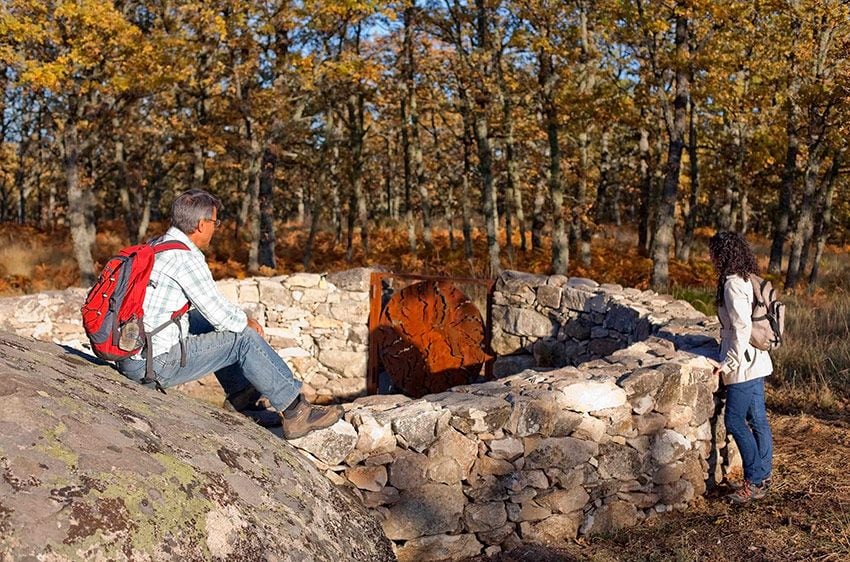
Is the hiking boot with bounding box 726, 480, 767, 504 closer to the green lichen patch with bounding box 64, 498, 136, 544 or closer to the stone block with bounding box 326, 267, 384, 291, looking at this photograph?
the green lichen patch with bounding box 64, 498, 136, 544

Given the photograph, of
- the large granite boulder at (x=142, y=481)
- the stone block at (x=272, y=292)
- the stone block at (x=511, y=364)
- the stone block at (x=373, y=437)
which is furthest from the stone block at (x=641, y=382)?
the stone block at (x=272, y=292)

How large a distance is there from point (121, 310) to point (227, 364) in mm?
712

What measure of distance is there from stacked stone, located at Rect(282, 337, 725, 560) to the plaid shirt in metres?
0.94

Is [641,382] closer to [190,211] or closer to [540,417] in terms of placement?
[540,417]

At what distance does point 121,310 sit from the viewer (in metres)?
3.65

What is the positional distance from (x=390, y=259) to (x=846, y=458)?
14288 mm

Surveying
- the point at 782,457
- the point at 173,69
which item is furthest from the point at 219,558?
the point at 173,69

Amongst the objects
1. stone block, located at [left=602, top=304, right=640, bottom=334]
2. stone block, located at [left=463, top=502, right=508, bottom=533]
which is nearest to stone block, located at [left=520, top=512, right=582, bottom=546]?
stone block, located at [left=463, top=502, right=508, bottom=533]

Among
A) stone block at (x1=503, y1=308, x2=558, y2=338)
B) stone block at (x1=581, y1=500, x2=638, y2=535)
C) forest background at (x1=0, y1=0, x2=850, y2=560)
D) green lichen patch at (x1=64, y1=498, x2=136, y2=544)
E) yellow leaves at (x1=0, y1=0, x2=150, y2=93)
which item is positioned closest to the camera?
green lichen patch at (x1=64, y1=498, x2=136, y2=544)

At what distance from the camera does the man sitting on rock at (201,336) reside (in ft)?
12.3

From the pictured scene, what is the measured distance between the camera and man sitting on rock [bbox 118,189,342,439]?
12.3 ft

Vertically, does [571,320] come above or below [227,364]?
below

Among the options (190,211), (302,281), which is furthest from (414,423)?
(302,281)

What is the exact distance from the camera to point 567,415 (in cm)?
477
